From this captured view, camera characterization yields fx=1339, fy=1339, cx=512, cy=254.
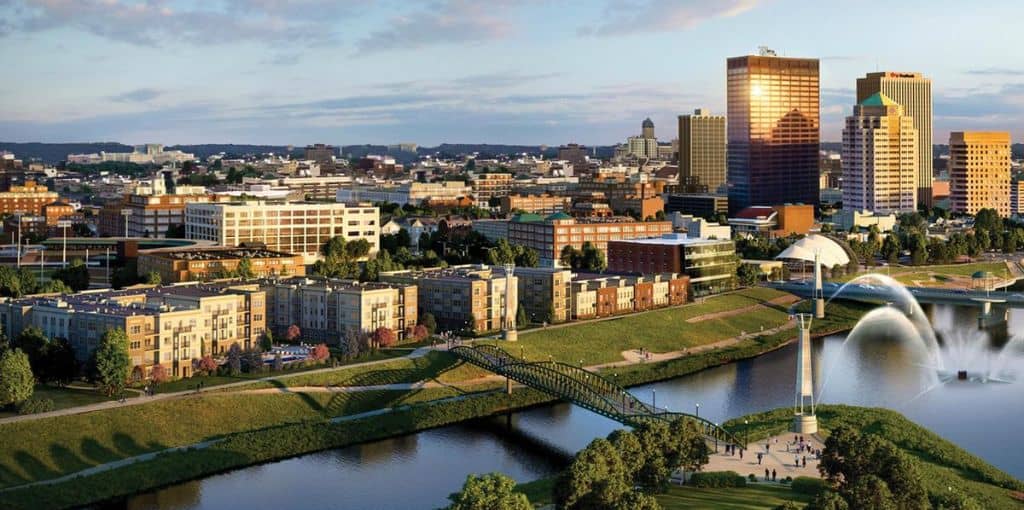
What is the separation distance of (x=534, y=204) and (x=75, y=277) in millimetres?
75660

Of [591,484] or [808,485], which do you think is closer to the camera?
[591,484]

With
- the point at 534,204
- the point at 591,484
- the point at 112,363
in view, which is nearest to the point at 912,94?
the point at 534,204

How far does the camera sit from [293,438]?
159 feet

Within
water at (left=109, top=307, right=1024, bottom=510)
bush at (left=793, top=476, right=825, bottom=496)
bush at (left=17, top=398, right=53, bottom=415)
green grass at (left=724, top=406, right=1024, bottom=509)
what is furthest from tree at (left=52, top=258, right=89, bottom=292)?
bush at (left=793, top=476, right=825, bottom=496)

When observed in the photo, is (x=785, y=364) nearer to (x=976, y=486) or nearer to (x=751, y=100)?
(x=976, y=486)

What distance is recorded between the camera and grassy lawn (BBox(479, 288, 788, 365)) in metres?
64.9

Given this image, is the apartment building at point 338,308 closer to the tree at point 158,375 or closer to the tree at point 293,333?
the tree at point 293,333

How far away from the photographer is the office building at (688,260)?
89062 mm

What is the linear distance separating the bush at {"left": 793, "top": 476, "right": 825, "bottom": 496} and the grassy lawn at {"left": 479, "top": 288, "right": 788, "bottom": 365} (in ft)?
76.4

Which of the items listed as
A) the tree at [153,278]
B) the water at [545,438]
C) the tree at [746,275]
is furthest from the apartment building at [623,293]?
the tree at [153,278]

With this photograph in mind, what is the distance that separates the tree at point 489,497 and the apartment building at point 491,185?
488 ft

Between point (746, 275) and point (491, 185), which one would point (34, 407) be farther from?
point (491, 185)

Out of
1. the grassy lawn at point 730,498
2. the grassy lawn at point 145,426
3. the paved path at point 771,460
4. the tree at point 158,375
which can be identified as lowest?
the grassy lawn at point 730,498

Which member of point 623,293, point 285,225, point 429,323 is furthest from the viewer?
point 285,225
